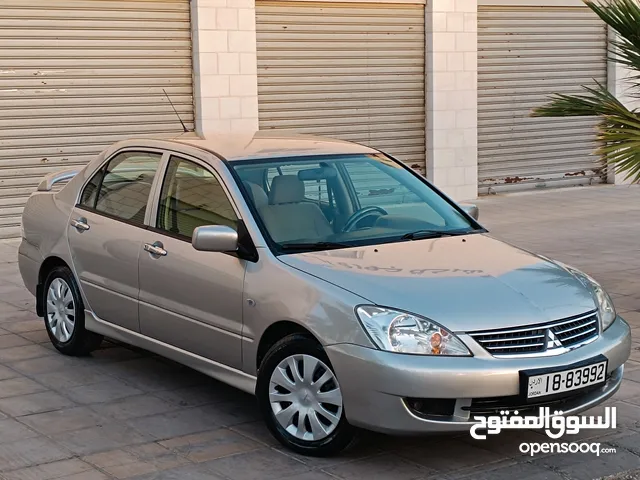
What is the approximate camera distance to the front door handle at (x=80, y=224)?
6.91m

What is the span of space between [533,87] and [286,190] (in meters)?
11.9

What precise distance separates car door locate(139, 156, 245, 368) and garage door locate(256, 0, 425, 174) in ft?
27.4

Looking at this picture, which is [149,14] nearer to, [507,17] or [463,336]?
[507,17]

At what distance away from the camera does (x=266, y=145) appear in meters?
6.47

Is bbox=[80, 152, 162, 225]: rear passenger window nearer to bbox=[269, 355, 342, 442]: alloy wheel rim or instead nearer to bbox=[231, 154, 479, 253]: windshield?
bbox=[231, 154, 479, 253]: windshield

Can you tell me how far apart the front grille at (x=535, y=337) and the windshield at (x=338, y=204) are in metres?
1.10

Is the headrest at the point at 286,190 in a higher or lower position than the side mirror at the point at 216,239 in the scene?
higher

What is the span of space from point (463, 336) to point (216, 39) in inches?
380

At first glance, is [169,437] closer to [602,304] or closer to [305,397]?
[305,397]

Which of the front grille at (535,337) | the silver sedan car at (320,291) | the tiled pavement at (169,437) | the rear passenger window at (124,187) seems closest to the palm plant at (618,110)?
the tiled pavement at (169,437)


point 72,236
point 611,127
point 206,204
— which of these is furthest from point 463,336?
point 611,127

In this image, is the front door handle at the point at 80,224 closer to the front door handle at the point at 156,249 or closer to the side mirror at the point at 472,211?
the front door handle at the point at 156,249

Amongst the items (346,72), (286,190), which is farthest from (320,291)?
(346,72)

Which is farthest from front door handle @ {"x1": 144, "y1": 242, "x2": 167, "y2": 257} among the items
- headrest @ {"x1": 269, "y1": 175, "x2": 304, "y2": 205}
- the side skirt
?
headrest @ {"x1": 269, "y1": 175, "x2": 304, "y2": 205}
